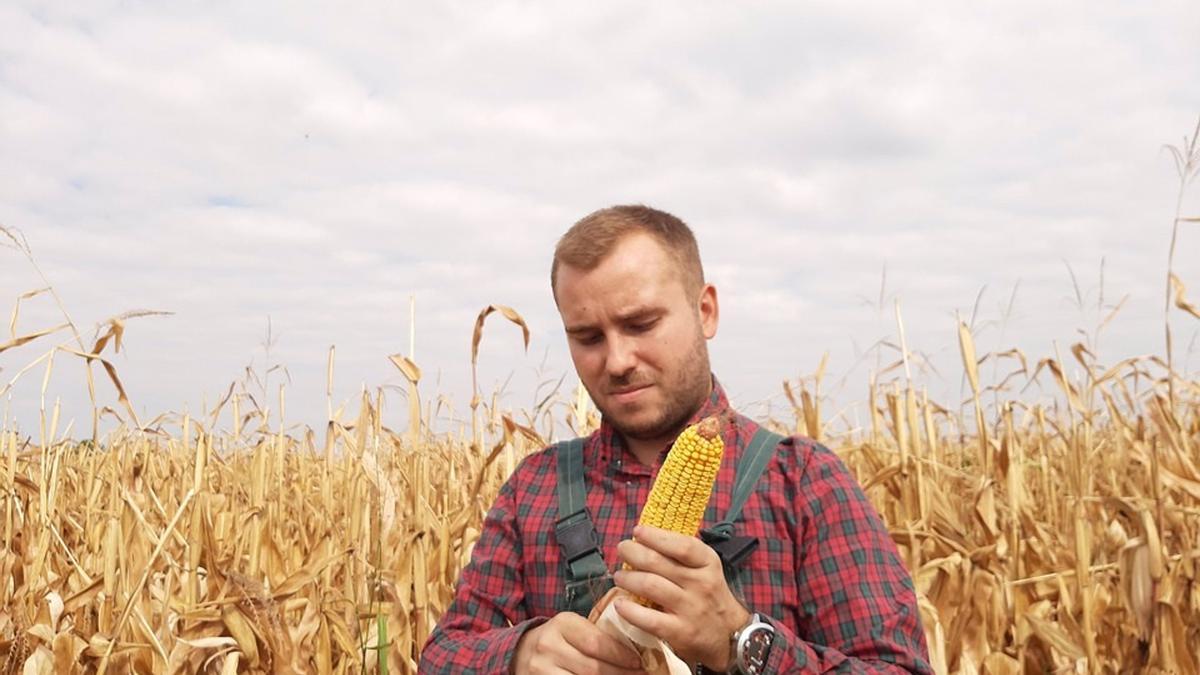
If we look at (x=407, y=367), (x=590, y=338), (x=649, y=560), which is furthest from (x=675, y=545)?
(x=407, y=367)

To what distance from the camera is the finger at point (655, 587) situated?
1604 millimetres

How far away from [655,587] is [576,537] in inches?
20.8

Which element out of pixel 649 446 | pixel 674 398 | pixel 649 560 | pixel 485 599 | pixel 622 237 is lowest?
pixel 485 599

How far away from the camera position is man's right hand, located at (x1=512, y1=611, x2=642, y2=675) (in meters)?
1.74

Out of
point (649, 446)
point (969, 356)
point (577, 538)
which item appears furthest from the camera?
point (969, 356)

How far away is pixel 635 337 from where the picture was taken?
6.97ft

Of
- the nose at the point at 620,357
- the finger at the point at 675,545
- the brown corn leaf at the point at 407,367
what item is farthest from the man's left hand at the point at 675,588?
the brown corn leaf at the point at 407,367

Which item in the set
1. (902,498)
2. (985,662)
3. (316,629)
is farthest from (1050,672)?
(316,629)

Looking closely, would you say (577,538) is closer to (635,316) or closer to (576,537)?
(576,537)

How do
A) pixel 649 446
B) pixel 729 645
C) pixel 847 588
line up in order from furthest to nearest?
pixel 649 446 → pixel 847 588 → pixel 729 645

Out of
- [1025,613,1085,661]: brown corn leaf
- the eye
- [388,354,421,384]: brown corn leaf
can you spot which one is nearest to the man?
the eye

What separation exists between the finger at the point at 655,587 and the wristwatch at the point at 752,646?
0.59ft

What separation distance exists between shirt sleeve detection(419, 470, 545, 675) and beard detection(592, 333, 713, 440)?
0.35 m

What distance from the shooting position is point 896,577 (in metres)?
2.03
